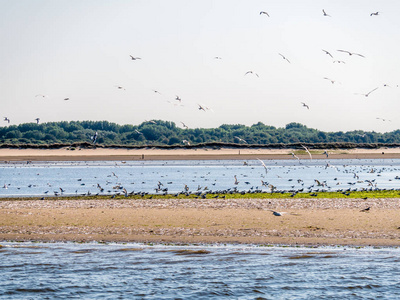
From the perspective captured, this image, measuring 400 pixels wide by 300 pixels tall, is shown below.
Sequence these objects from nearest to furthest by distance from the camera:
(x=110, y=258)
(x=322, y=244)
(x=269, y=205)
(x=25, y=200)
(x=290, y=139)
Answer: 1. (x=110, y=258)
2. (x=322, y=244)
3. (x=269, y=205)
4. (x=25, y=200)
5. (x=290, y=139)

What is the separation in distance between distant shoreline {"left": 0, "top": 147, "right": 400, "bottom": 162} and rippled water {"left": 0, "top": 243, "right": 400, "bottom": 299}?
80.7m

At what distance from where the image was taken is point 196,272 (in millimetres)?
15047

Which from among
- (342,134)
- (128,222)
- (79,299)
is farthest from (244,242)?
(342,134)

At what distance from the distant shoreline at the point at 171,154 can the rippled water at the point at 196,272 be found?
8070 centimetres

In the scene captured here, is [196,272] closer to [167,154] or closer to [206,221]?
[206,221]

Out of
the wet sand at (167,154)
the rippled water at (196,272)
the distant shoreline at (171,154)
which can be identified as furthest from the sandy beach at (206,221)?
the wet sand at (167,154)

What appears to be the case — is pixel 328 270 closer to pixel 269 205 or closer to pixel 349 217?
pixel 349 217

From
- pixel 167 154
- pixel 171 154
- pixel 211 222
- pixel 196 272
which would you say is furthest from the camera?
pixel 167 154

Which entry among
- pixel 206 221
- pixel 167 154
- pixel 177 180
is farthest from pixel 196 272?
pixel 167 154

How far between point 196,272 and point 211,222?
19.0ft

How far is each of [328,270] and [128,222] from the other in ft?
28.8

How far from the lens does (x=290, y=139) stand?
16812 cm

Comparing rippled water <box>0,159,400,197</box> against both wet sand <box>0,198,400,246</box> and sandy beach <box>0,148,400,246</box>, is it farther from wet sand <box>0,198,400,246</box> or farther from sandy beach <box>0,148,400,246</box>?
wet sand <box>0,198,400,246</box>

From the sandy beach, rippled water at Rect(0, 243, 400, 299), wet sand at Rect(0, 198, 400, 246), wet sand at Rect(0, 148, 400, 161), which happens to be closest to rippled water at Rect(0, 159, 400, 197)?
the sandy beach
